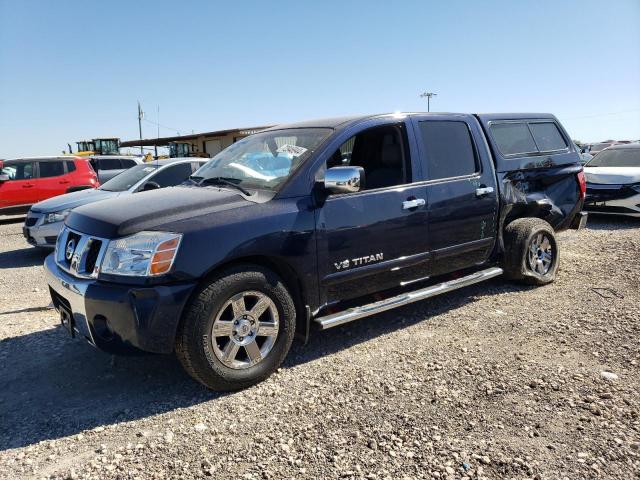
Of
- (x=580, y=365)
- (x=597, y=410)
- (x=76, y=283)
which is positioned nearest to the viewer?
(x=597, y=410)

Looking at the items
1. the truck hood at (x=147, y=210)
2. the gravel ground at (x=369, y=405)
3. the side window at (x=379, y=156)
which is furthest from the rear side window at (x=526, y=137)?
the truck hood at (x=147, y=210)

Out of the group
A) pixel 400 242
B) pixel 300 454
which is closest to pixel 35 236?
pixel 400 242

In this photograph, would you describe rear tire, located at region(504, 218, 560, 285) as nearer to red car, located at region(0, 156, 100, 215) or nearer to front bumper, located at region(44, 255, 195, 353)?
front bumper, located at region(44, 255, 195, 353)

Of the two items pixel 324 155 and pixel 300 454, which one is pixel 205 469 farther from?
pixel 324 155

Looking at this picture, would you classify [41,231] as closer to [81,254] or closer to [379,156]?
[81,254]

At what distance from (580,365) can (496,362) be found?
0.58 m

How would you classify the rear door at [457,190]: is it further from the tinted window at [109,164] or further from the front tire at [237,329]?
the tinted window at [109,164]

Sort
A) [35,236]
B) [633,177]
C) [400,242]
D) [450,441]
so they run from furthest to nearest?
[633,177]
[35,236]
[400,242]
[450,441]

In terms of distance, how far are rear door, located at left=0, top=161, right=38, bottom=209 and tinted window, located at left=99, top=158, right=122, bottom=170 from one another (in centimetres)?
230

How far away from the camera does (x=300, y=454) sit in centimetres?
257

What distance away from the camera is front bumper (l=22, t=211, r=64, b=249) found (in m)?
7.42

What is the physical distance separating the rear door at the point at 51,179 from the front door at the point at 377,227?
9.55 meters

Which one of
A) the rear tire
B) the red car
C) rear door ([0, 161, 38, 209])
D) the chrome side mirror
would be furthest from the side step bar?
rear door ([0, 161, 38, 209])

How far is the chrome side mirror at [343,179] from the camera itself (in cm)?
344
